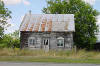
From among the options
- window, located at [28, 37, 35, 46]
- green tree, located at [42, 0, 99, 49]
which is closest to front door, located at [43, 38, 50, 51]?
window, located at [28, 37, 35, 46]

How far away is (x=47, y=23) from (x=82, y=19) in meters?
12.1

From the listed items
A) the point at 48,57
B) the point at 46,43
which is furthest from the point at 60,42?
the point at 48,57

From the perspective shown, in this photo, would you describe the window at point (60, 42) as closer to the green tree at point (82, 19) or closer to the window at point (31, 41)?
the window at point (31, 41)

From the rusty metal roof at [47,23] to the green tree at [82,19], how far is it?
27.0 ft

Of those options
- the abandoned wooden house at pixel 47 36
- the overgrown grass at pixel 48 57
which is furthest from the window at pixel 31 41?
the overgrown grass at pixel 48 57

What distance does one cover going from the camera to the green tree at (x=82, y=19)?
122 ft

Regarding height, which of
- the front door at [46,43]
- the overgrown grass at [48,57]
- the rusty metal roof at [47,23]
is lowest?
the overgrown grass at [48,57]

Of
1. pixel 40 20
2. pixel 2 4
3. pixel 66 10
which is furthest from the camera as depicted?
pixel 66 10

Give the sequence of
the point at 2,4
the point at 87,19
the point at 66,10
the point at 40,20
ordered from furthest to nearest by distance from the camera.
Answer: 1. the point at 66,10
2. the point at 87,19
3. the point at 2,4
4. the point at 40,20

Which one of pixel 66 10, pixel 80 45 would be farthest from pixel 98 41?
pixel 66 10

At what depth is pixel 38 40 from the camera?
88.5 feet

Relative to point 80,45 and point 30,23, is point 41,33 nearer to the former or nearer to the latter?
point 30,23

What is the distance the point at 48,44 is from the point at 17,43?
16993mm

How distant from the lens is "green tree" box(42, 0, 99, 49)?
37062 mm
